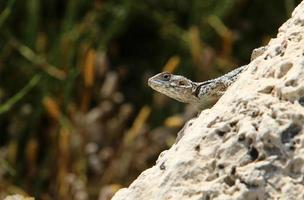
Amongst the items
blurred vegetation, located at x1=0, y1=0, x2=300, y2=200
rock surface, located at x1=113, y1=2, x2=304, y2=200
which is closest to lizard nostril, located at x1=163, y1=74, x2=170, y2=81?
rock surface, located at x1=113, y1=2, x2=304, y2=200

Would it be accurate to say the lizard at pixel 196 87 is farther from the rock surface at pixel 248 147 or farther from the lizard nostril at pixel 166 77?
the rock surface at pixel 248 147

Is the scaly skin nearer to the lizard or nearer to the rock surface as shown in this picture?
the lizard

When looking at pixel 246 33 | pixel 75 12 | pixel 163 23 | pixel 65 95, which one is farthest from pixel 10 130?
pixel 246 33

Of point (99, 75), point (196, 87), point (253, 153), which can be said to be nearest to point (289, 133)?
point (253, 153)

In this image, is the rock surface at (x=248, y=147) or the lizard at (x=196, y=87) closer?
the rock surface at (x=248, y=147)

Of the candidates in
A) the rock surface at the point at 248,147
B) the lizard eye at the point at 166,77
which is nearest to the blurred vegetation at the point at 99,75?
the lizard eye at the point at 166,77
